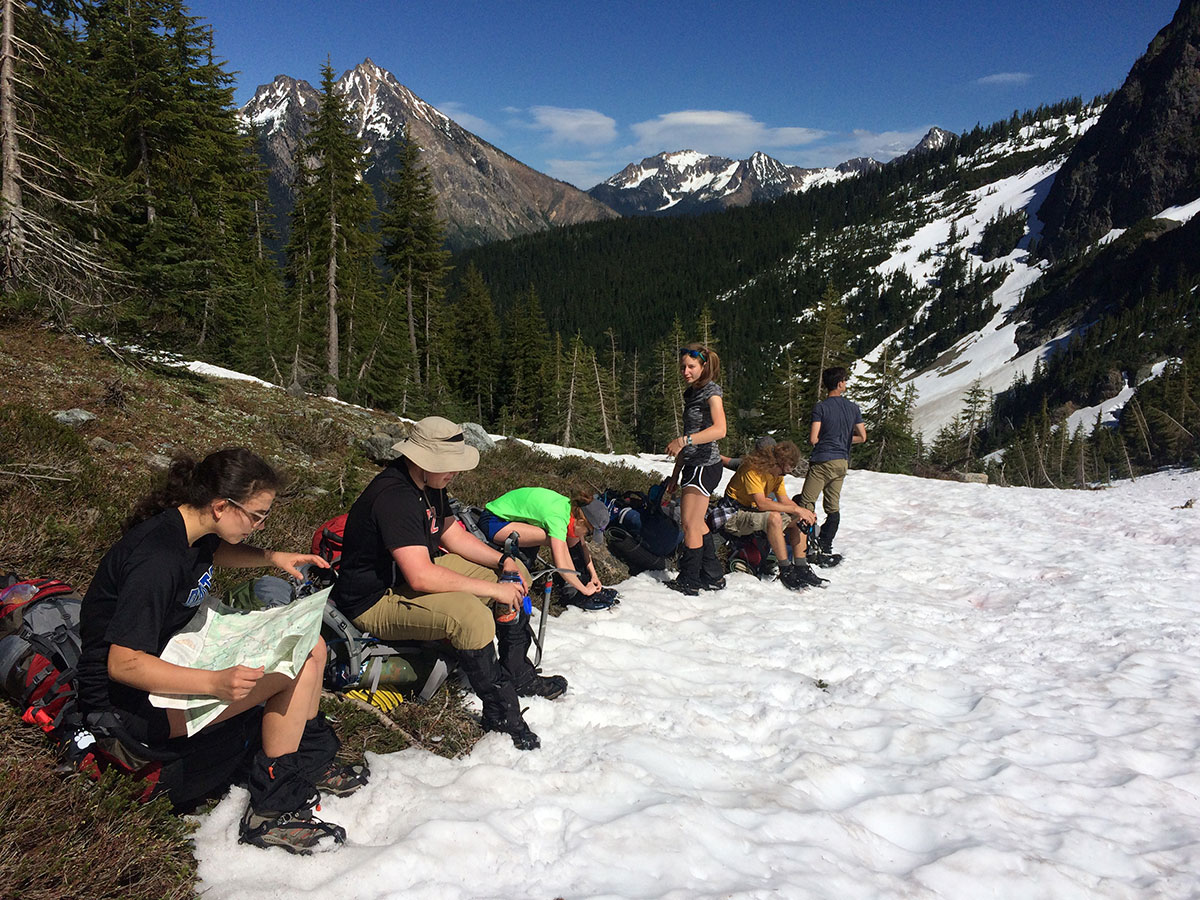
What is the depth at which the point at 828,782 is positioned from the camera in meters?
3.73

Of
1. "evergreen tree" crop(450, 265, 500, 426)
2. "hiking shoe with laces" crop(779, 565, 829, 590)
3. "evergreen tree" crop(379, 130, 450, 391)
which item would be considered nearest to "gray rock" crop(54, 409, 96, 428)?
"hiking shoe with laces" crop(779, 565, 829, 590)

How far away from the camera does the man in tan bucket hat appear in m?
3.52

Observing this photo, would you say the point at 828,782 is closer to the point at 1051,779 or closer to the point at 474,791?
the point at 1051,779

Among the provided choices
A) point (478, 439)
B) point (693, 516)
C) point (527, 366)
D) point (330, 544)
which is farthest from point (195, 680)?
point (527, 366)

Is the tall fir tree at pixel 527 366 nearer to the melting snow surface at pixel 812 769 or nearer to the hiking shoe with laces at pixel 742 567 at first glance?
the hiking shoe with laces at pixel 742 567

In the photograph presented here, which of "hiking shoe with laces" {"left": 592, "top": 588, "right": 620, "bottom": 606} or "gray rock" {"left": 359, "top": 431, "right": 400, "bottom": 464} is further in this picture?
"gray rock" {"left": 359, "top": 431, "right": 400, "bottom": 464}

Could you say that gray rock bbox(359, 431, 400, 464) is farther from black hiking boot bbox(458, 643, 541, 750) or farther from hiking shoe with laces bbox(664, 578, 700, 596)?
black hiking boot bbox(458, 643, 541, 750)

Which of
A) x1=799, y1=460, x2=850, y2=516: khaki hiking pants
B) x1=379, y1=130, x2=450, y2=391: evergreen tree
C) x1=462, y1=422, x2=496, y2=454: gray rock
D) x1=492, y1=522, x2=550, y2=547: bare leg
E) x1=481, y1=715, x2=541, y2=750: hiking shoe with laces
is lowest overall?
x1=481, y1=715, x2=541, y2=750: hiking shoe with laces

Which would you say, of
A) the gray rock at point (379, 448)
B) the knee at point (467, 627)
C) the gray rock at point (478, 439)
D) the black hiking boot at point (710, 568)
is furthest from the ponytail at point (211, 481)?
the gray rock at point (478, 439)

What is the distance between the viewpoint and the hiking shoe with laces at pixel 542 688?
4246mm

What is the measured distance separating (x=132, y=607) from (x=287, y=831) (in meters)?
1.21

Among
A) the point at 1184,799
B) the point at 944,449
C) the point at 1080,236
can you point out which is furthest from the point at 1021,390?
the point at 1184,799

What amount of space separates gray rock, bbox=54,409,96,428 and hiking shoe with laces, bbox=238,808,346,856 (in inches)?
243

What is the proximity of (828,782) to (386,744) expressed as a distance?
2.70 m
